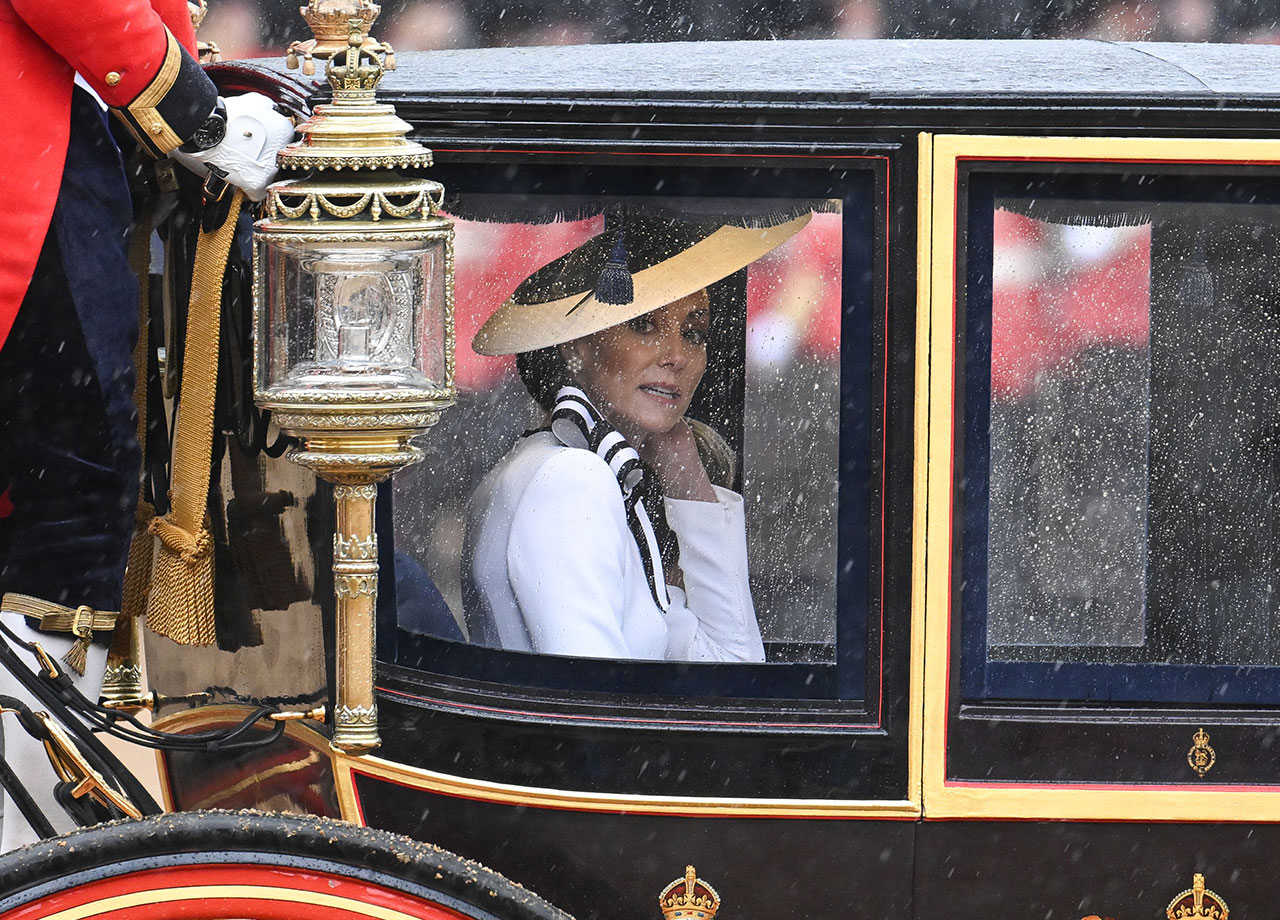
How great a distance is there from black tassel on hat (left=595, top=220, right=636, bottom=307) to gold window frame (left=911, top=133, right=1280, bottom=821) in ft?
1.17

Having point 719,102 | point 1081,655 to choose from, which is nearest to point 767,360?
point 719,102

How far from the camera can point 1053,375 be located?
2.28 metres

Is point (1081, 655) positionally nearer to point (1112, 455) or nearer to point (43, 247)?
point (1112, 455)

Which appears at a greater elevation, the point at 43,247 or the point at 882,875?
the point at 43,247

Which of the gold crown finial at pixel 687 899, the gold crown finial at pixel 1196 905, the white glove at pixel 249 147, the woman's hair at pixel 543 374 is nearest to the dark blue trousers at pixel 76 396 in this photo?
the white glove at pixel 249 147

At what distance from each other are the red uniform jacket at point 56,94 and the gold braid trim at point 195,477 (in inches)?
7.6

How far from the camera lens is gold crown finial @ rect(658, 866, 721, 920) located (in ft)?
7.55

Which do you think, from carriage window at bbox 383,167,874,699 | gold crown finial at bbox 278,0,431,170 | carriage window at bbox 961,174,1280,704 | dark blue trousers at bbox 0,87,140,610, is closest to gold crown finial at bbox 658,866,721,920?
carriage window at bbox 383,167,874,699

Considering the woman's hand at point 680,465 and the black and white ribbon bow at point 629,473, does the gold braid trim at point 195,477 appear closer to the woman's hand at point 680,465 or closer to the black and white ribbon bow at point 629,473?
the black and white ribbon bow at point 629,473

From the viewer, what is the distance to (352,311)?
217 centimetres

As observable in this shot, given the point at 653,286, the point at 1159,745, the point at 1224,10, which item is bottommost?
the point at 1159,745

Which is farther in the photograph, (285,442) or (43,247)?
(285,442)

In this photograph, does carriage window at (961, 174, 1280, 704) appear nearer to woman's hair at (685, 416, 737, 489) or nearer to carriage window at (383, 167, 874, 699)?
carriage window at (383, 167, 874, 699)

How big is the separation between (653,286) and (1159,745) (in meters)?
0.84
